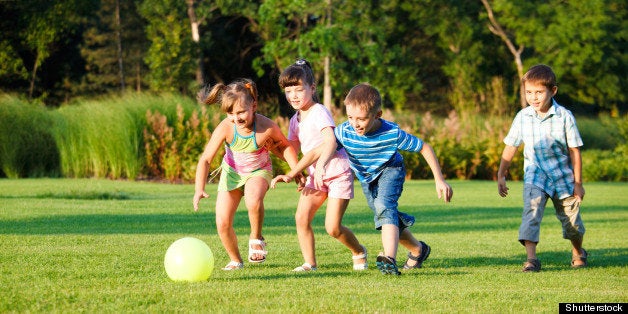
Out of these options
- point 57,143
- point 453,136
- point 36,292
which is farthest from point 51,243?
point 453,136

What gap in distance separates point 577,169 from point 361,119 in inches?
77.7

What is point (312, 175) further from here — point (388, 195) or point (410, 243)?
point (410, 243)

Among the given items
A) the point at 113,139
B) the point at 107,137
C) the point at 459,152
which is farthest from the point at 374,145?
the point at 459,152

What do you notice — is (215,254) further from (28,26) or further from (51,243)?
(28,26)

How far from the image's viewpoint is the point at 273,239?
9891mm

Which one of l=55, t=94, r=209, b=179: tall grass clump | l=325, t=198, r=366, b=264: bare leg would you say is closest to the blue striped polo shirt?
l=325, t=198, r=366, b=264: bare leg

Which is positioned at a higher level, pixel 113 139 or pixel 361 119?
pixel 361 119

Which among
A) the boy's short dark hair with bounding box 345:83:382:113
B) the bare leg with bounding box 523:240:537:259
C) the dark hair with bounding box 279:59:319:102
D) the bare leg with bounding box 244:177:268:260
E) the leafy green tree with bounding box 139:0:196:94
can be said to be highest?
the leafy green tree with bounding box 139:0:196:94

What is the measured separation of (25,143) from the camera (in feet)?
71.7

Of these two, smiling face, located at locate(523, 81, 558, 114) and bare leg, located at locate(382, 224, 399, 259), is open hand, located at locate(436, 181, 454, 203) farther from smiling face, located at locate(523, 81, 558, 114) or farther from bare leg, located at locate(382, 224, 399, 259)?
smiling face, located at locate(523, 81, 558, 114)

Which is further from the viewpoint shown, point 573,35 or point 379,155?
point 573,35

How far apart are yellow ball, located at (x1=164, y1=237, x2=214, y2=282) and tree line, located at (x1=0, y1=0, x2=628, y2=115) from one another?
28.5 meters

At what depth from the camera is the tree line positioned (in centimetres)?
3731

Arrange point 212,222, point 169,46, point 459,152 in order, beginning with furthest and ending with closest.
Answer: point 169,46, point 459,152, point 212,222
